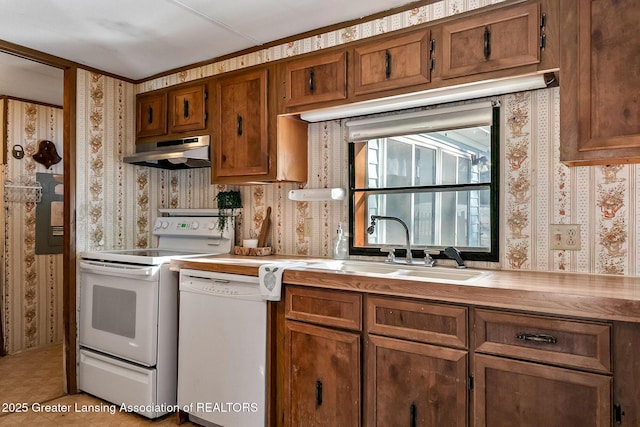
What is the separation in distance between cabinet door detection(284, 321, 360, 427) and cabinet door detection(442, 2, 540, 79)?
1.33 m

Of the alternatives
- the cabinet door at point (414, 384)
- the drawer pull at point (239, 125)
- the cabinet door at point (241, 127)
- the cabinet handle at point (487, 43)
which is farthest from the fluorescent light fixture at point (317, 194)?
the cabinet handle at point (487, 43)

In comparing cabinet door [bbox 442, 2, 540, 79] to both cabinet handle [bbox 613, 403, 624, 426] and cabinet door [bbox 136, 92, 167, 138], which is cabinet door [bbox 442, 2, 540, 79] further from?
cabinet door [bbox 136, 92, 167, 138]

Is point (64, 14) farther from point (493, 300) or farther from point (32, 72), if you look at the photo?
point (493, 300)

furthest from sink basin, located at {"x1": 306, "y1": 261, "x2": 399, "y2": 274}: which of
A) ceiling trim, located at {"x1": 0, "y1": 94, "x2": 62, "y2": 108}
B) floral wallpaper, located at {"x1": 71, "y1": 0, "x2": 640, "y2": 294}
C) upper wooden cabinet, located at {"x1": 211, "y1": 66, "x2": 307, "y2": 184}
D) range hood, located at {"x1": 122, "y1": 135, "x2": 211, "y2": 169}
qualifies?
ceiling trim, located at {"x1": 0, "y1": 94, "x2": 62, "y2": 108}

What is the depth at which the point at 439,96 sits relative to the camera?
6.92ft

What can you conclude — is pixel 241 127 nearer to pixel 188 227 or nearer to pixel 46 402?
pixel 188 227

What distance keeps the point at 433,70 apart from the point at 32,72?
2923mm

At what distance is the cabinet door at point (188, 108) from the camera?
2.97 meters

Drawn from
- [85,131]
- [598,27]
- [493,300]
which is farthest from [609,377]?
[85,131]

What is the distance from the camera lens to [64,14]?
2.29 meters

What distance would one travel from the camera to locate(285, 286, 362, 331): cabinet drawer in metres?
1.91

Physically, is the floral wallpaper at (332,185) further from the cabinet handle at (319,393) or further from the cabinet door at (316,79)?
the cabinet handle at (319,393)

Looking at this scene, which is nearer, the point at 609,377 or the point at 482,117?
the point at 609,377

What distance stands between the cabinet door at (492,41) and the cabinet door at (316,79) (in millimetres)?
567
